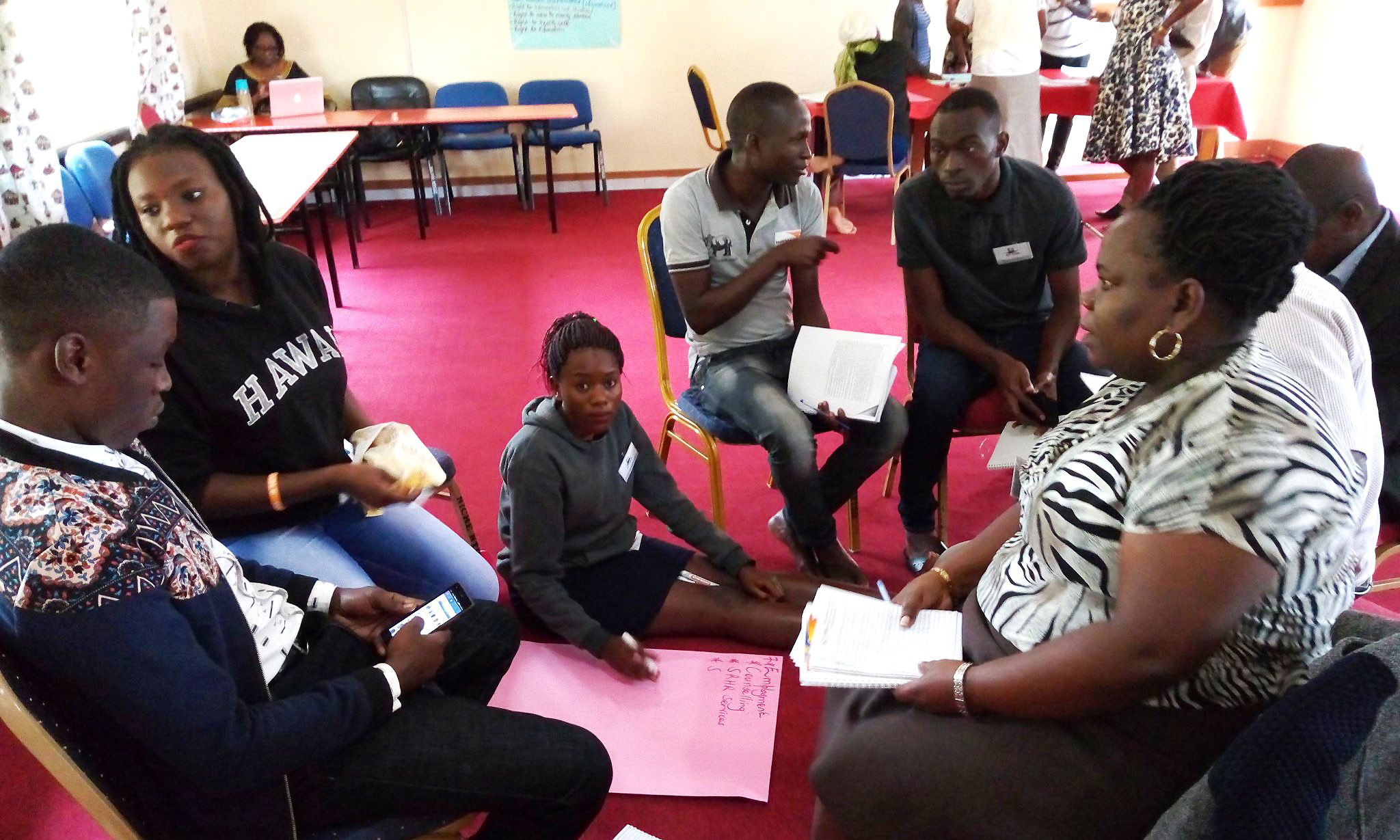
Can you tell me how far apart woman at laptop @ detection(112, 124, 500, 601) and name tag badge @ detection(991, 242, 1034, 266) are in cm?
153

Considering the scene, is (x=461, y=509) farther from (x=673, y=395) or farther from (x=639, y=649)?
→ (x=639, y=649)

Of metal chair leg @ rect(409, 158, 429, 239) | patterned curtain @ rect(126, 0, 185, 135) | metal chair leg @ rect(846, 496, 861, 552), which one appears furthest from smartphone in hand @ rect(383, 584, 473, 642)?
patterned curtain @ rect(126, 0, 185, 135)

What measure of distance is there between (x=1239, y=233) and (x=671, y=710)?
4.21ft

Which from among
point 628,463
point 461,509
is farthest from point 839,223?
point 628,463

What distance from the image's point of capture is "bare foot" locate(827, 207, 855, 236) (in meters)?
5.45

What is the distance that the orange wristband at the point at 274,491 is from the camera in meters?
1.52

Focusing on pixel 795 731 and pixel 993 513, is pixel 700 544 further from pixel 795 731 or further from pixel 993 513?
pixel 993 513

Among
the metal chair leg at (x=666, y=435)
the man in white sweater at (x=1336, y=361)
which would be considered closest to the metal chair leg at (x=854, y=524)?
the metal chair leg at (x=666, y=435)

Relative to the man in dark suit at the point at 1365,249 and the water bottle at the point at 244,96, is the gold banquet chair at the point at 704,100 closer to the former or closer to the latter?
the water bottle at the point at 244,96

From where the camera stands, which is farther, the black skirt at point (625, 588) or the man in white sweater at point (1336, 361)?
the black skirt at point (625, 588)

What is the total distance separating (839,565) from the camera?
2197mm

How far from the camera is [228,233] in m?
1.51

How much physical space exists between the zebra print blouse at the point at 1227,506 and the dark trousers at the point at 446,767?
0.64 m

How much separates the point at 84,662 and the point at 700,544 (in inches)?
48.7
